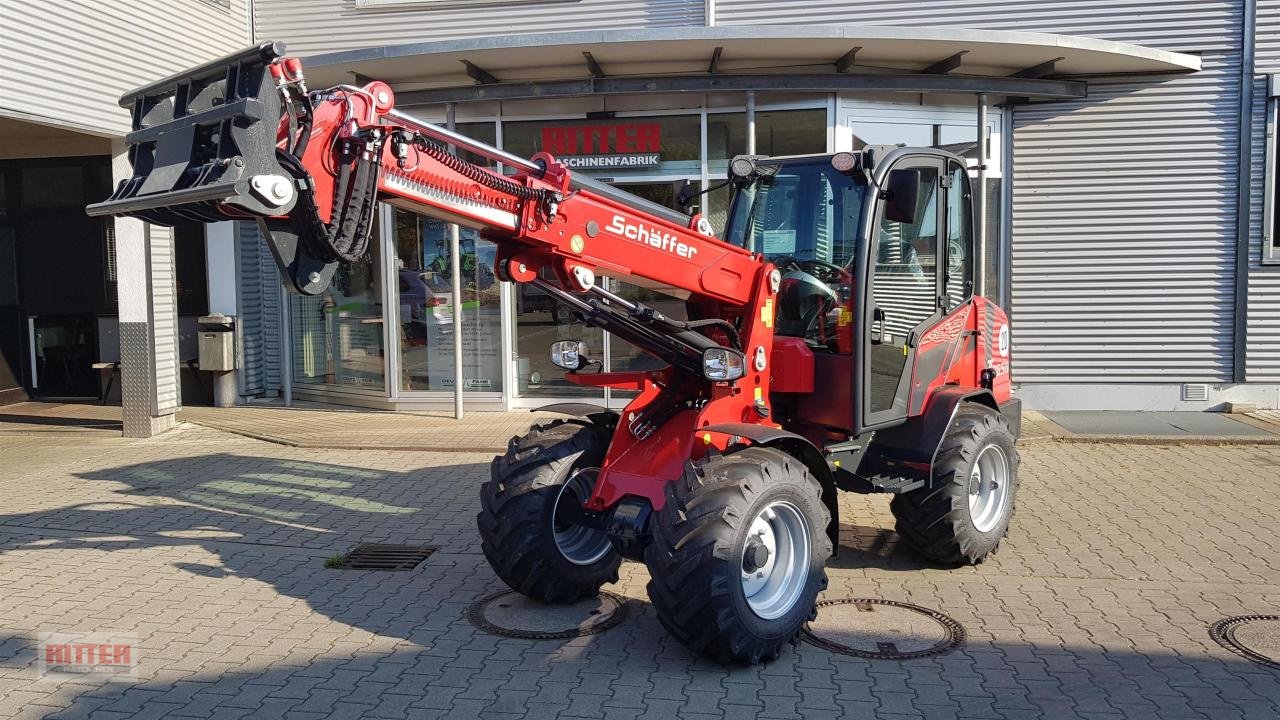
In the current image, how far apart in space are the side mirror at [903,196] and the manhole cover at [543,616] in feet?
8.48

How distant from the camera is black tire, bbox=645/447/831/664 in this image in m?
4.69

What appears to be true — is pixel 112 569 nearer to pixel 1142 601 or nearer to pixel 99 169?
pixel 1142 601

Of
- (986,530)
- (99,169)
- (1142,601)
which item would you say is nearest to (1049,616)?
(1142,601)

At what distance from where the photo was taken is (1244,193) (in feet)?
39.0

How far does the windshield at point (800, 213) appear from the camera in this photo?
20.2ft

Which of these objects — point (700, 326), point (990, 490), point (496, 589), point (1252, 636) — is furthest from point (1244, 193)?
point (496, 589)

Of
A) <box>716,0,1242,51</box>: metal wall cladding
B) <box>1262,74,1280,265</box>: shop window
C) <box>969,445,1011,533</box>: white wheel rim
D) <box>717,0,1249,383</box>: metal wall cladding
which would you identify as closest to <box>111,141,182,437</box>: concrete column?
<box>717,0,1249,383</box>: metal wall cladding

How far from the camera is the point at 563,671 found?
4.96 metres

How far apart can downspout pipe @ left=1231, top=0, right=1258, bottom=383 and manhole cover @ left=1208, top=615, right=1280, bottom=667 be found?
7.42 m

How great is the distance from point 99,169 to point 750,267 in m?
10.8

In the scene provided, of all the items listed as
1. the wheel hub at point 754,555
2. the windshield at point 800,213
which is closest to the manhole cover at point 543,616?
the wheel hub at point 754,555

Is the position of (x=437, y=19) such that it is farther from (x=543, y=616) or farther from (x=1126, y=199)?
(x=543, y=616)

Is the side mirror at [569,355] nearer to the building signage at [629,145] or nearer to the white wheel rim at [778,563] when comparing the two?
the white wheel rim at [778,563]

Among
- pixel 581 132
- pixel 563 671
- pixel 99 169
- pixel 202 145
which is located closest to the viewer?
pixel 202 145
